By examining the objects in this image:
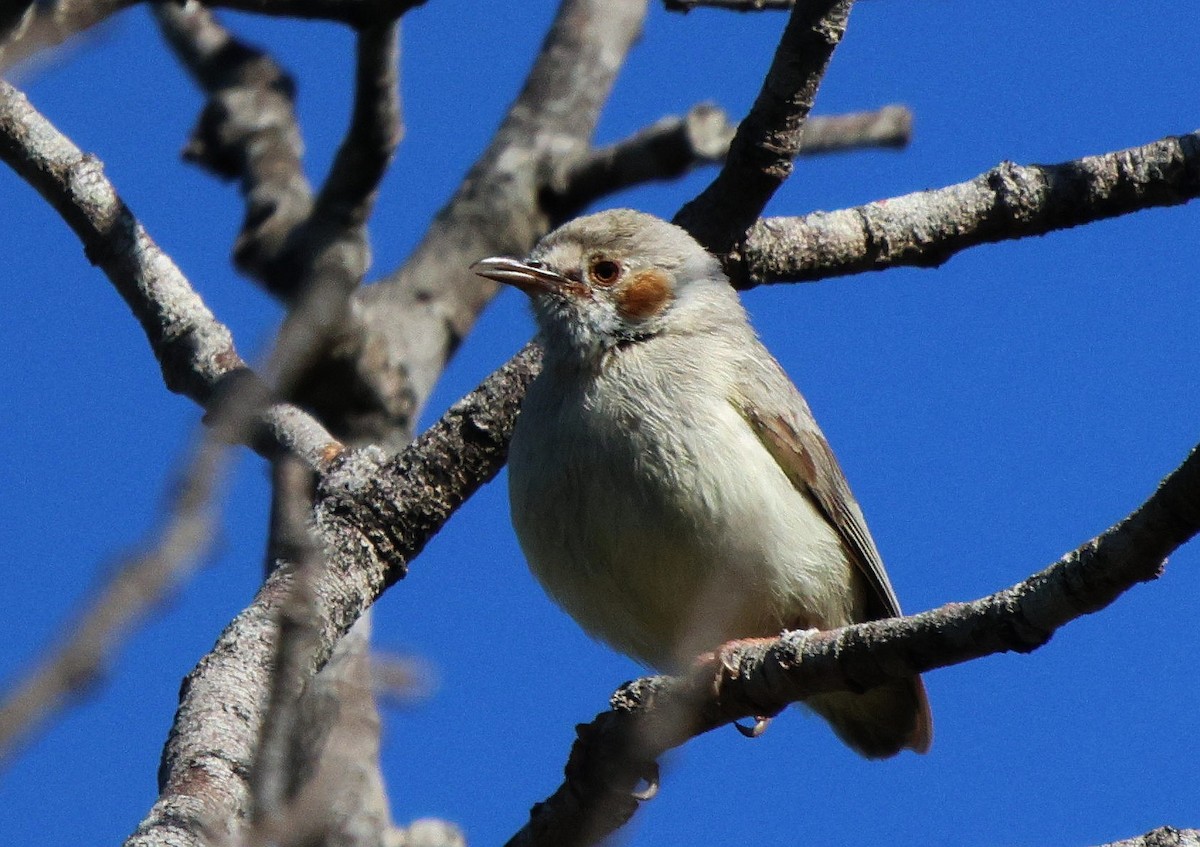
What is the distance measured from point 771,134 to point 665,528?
152 centimetres

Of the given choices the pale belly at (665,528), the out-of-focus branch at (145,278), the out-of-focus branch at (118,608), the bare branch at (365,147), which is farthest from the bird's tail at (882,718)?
the out-of-focus branch at (118,608)

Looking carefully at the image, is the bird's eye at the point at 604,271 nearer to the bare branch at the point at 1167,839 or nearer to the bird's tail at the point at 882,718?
the bird's tail at the point at 882,718

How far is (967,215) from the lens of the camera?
20.3ft

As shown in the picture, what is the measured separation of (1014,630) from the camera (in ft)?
11.8

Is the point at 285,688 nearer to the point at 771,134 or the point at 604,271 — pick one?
the point at 771,134

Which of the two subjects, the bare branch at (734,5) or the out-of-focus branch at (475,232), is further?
the out-of-focus branch at (475,232)

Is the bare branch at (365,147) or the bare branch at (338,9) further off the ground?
the bare branch at (365,147)

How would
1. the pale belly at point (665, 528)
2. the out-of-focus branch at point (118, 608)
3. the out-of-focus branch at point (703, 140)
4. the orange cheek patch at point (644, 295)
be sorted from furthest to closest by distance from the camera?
the out-of-focus branch at point (703, 140)
the orange cheek patch at point (644, 295)
the pale belly at point (665, 528)
the out-of-focus branch at point (118, 608)

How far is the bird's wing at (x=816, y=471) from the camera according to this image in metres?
6.24

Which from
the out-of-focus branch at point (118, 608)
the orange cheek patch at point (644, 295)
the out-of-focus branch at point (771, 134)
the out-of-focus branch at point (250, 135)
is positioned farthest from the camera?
the out-of-focus branch at point (250, 135)

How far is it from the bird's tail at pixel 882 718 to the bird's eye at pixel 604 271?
2.07 m

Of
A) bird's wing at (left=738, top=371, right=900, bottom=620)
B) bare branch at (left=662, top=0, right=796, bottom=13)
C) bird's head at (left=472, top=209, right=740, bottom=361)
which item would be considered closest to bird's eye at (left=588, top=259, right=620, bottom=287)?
bird's head at (left=472, top=209, right=740, bottom=361)

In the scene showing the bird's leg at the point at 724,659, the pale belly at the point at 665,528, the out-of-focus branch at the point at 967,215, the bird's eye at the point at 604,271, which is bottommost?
the bird's leg at the point at 724,659

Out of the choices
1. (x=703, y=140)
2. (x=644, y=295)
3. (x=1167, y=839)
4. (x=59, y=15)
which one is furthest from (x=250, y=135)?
(x=1167, y=839)
